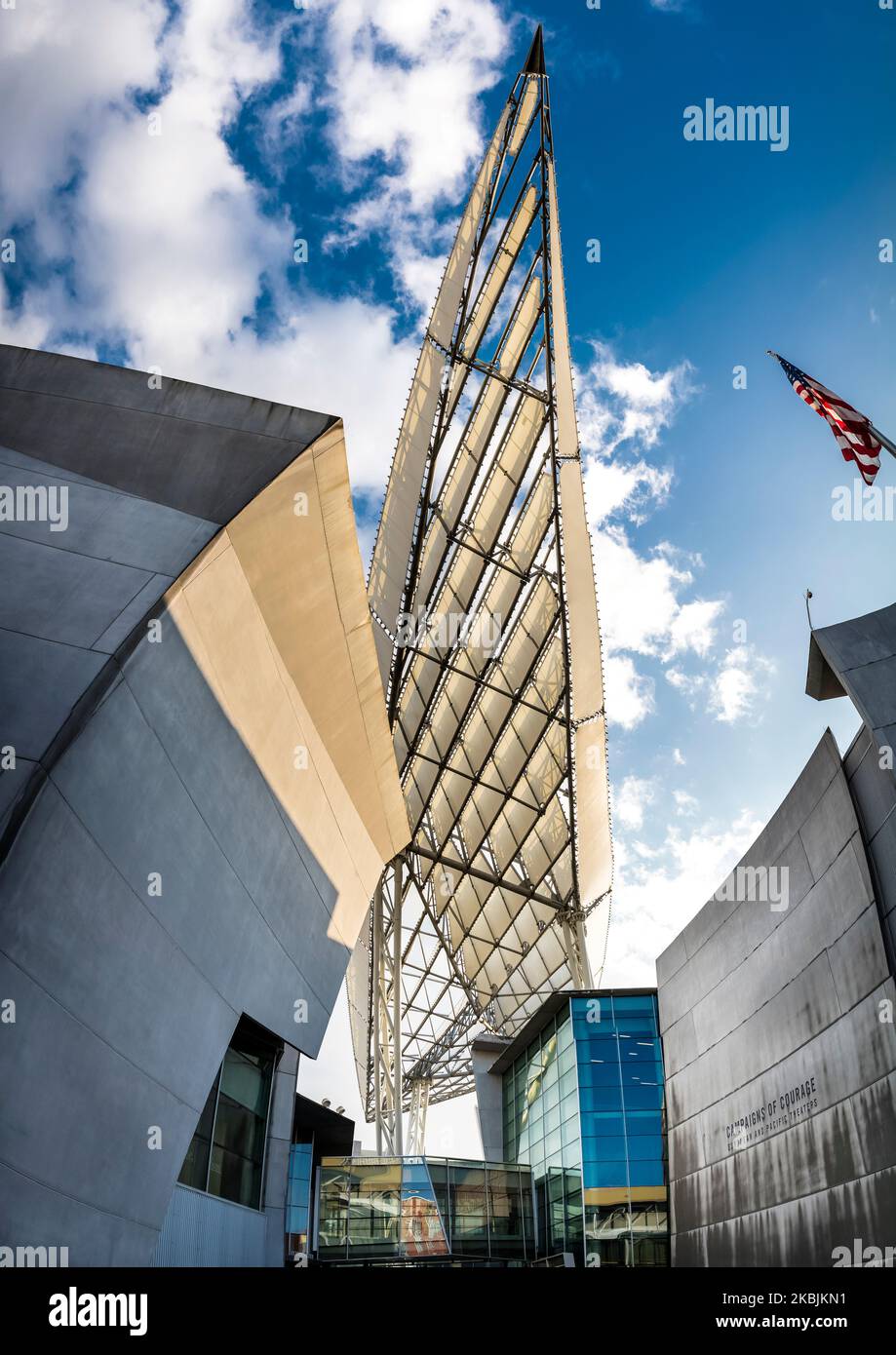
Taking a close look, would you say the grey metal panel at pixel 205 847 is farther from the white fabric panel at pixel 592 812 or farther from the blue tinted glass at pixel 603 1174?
the white fabric panel at pixel 592 812

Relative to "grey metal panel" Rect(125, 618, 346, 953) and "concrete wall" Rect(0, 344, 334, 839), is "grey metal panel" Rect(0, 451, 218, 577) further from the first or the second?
"grey metal panel" Rect(125, 618, 346, 953)

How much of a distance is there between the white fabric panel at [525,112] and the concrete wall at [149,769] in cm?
1707

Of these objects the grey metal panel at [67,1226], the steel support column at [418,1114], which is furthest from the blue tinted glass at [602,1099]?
the steel support column at [418,1114]

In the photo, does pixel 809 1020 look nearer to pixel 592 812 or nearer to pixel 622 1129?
pixel 622 1129

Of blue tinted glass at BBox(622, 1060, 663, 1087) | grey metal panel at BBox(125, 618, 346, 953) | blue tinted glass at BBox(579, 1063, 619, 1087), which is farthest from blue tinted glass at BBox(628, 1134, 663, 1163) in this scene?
grey metal panel at BBox(125, 618, 346, 953)

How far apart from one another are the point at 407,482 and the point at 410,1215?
21.2 meters

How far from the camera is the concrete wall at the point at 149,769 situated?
7918 mm

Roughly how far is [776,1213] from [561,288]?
71.2 feet

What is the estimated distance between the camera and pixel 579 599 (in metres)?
26.9

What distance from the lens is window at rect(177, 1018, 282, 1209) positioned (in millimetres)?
12195

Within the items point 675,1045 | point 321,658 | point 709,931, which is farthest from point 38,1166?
point 675,1045

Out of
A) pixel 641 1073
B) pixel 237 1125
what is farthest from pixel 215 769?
pixel 641 1073

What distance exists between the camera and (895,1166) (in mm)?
11766
